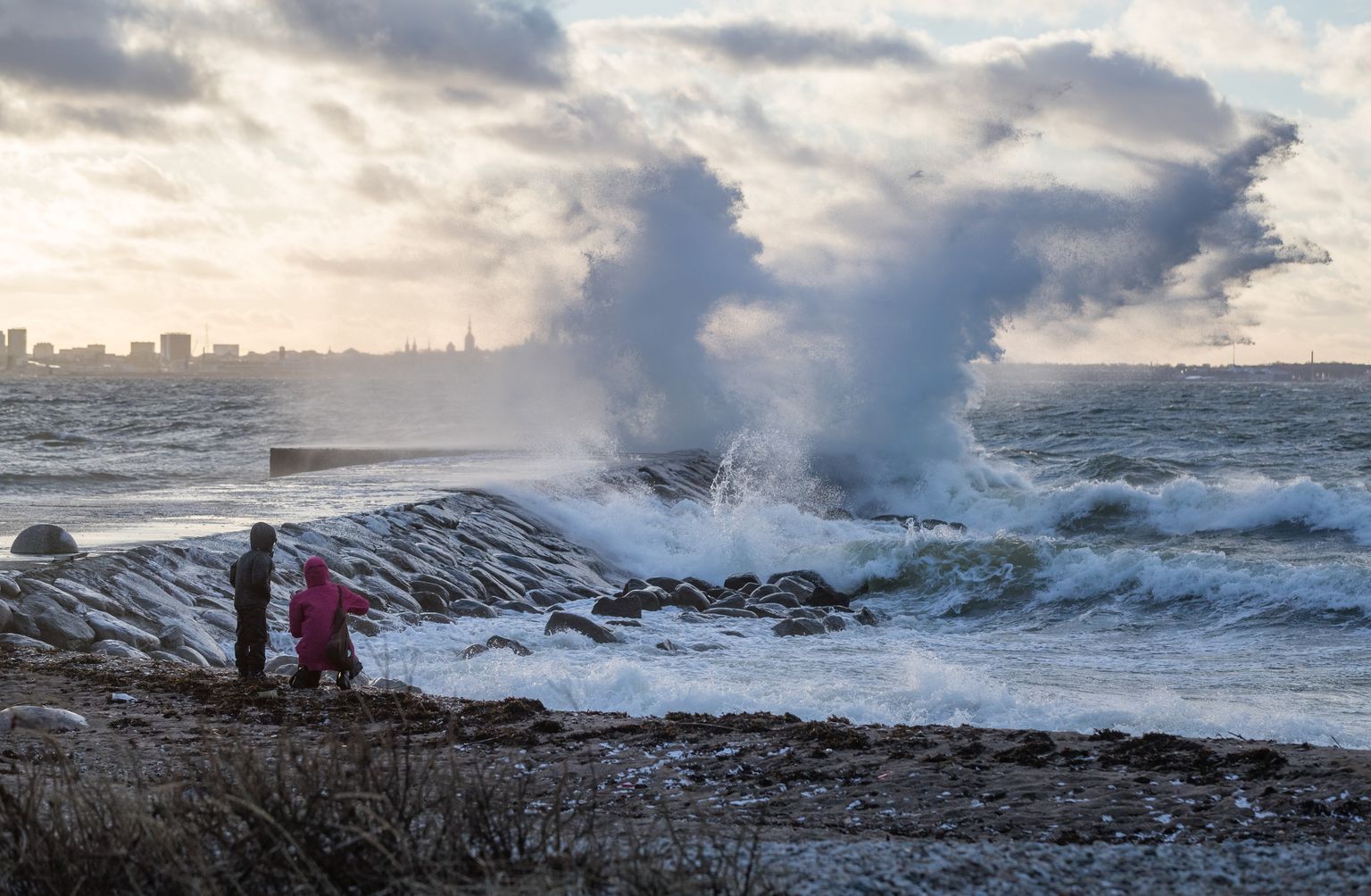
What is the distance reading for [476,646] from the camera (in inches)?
389

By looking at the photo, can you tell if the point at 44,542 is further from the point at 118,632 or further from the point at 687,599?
the point at 687,599

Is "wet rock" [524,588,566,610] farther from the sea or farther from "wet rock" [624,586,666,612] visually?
the sea

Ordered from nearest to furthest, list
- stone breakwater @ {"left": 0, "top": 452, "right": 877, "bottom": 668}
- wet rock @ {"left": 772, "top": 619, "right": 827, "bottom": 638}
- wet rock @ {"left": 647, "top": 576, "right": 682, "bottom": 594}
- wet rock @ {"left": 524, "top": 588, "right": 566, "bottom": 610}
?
stone breakwater @ {"left": 0, "top": 452, "right": 877, "bottom": 668} < wet rock @ {"left": 772, "top": 619, "right": 827, "bottom": 638} < wet rock @ {"left": 524, "top": 588, "right": 566, "bottom": 610} < wet rock @ {"left": 647, "top": 576, "right": 682, "bottom": 594}

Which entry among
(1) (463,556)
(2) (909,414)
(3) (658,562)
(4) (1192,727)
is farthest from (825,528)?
(4) (1192,727)

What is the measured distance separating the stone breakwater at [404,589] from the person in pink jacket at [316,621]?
1196 mm

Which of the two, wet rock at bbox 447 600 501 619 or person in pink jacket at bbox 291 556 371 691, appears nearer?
person in pink jacket at bbox 291 556 371 691

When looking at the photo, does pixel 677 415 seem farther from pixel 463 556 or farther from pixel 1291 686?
pixel 1291 686

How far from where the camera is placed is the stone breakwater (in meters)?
9.05

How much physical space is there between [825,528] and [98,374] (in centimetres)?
17416

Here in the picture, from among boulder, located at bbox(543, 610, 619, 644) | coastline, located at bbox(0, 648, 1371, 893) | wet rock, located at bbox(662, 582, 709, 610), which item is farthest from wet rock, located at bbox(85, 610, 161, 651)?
wet rock, located at bbox(662, 582, 709, 610)

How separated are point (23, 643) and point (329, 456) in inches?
780

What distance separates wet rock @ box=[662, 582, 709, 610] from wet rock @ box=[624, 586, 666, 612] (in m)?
0.18

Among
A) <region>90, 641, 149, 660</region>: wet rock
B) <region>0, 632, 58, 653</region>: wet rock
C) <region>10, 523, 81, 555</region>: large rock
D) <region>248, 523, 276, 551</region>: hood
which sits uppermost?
<region>248, 523, 276, 551</region>: hood

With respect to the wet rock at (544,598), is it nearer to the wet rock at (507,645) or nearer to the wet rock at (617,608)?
the wet rock at (617,608)
